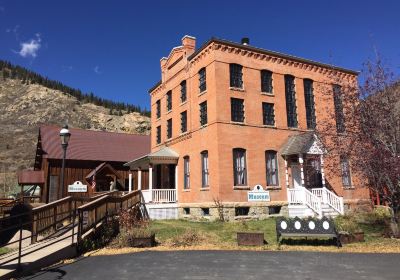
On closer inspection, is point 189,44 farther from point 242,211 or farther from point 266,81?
point 242,211

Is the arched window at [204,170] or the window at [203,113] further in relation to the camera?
the window at [203,113]

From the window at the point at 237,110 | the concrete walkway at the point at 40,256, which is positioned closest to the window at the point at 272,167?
the window at the point at 237,110

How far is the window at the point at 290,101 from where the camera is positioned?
2519 cm

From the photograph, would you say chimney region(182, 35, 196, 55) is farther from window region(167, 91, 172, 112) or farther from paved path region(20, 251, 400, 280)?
paved path region(20, 251, 400, 280)

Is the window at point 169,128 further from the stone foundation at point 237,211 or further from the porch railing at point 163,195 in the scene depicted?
the stone foundation at point 237,211

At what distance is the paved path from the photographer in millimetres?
9219

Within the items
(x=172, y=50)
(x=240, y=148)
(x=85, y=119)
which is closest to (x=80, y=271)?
(x=240, y=148)

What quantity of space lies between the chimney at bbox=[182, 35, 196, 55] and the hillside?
6021 centimetres

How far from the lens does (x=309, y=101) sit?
2633 centimetres

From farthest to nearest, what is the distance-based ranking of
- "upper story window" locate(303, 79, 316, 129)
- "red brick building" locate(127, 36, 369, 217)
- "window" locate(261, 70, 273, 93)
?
"upper story window" locate(303, 79, 316, 129) → "window" locate(261, 70, 273, 93) → "red brick building" locate(127, 36, 369, 217)

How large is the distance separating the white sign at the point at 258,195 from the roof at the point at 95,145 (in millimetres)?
22136

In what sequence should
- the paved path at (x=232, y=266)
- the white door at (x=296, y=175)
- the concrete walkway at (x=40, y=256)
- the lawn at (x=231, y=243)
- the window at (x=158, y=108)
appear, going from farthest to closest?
the window at (x=158, y=108) < the white door at (x=296, y=175) < the lawn at (x=231, y=243) < the concrete walkway at (x=40, y=256) < the paved path at (x=232, y=266)

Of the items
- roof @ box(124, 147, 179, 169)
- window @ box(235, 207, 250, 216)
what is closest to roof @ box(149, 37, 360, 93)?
roof @ box(124, 147, 179, 169)

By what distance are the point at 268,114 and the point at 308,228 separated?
11625mm
